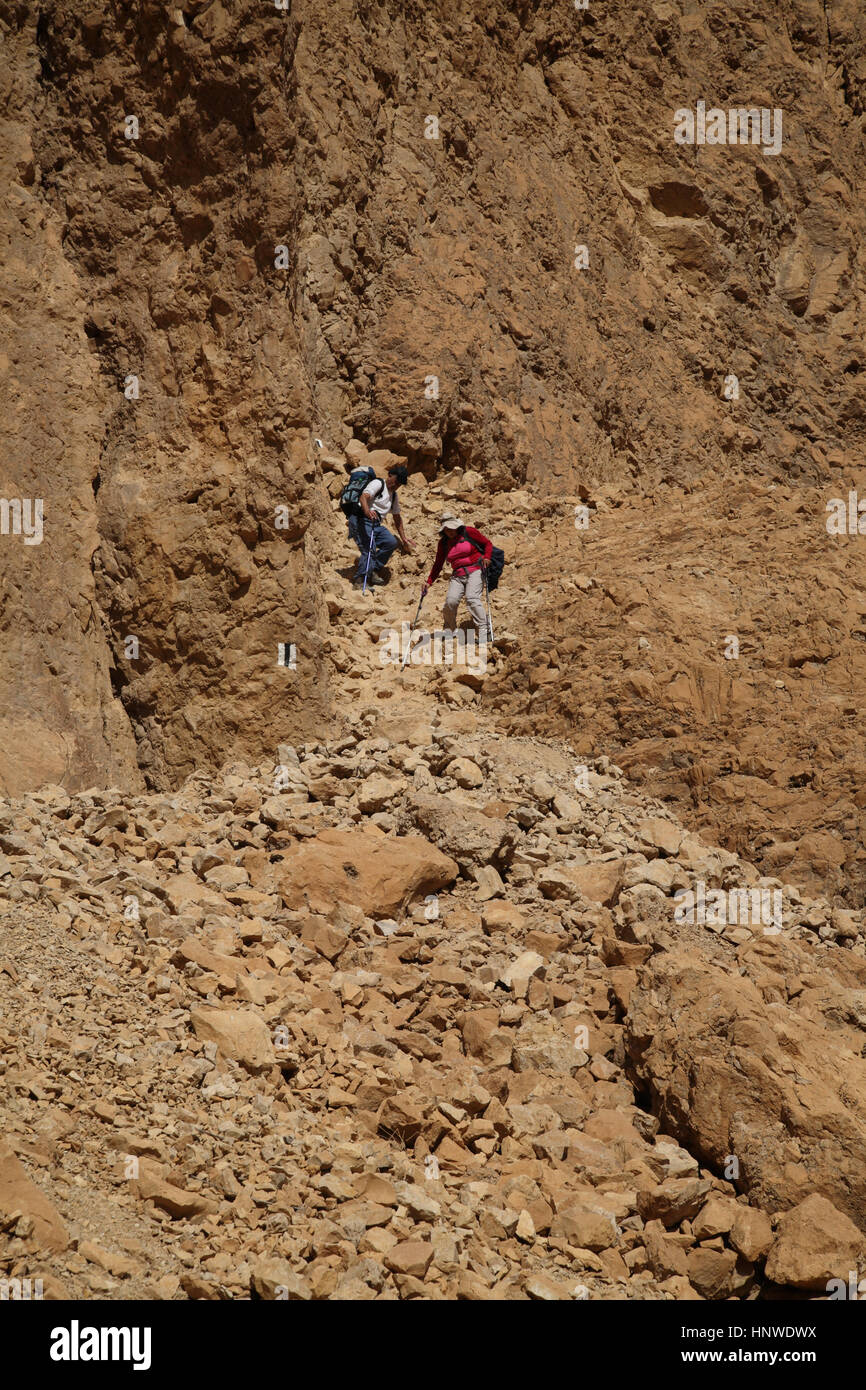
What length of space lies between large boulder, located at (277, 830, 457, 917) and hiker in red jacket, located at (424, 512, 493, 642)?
3823mm

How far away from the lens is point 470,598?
1041 centimetres

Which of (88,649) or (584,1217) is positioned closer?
(584,1217)

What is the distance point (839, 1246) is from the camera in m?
4.69

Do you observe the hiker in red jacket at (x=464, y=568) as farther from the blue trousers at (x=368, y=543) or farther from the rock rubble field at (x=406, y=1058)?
the rock rubble field at (x=406, y=1058)

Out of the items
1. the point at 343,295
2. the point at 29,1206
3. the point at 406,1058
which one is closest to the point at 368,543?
the point at 343,295

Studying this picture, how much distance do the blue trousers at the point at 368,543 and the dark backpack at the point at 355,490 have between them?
0.09 m

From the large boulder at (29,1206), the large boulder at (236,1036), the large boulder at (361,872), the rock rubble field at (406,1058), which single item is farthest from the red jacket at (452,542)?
the large boulder at (29,1206)

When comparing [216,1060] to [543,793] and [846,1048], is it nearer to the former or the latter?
[846,1048]

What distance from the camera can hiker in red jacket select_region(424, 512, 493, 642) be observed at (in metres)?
10.4

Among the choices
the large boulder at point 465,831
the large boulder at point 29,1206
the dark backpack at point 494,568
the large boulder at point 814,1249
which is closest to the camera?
the large boulder at point 29,1206

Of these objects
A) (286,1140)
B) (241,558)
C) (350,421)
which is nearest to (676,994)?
(286,1140)

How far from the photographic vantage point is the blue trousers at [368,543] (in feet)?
37.8

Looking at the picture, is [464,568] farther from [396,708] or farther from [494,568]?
[396,708]

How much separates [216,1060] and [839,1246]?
2655 millimetres
